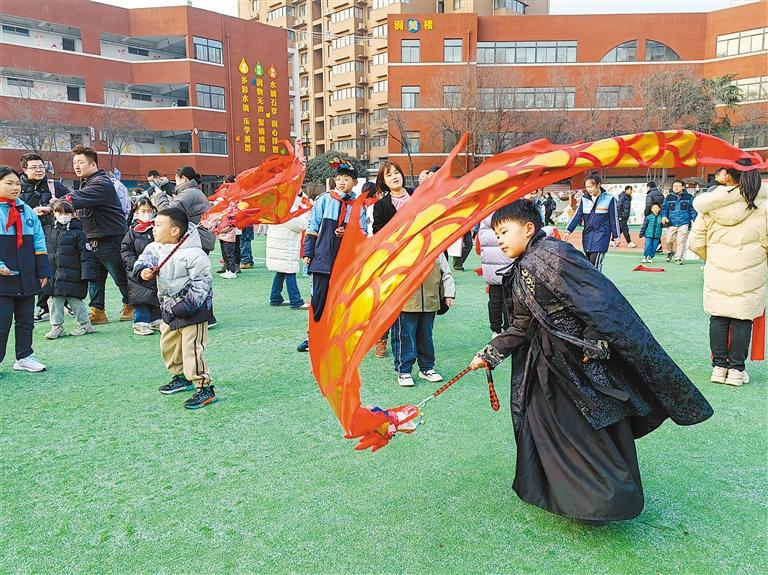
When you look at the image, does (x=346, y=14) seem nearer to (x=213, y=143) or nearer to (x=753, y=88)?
(x=213, y=143)

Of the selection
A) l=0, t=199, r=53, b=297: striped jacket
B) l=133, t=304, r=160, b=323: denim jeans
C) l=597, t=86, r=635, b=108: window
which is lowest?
l=133, t=304, r=160, b=323: denim jeans

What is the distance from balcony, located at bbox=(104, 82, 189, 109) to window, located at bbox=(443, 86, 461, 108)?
1772 cm

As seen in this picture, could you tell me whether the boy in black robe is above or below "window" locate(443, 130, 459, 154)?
below

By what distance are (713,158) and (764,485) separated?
1.96m

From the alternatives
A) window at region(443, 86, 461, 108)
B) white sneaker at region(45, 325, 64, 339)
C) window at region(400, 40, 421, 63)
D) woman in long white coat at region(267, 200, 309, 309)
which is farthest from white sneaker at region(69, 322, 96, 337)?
window at region(400, 40, 421, 63)

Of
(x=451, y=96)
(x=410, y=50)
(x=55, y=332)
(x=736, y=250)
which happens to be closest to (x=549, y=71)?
(x=451, y=96)

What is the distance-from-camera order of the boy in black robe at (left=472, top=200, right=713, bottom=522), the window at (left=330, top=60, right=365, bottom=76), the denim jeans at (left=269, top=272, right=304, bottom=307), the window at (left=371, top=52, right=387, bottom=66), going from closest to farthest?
the boy in black robe at (left=472, top=200, right=713, bottom=522) < the denim jeans at (left=269, top=272, right=304, bottom=307) < the window at (left=371, top=52, right=387, bottom=66) < the window at (left=330, top=60, right=365, bottom=76)

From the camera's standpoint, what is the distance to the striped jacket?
17.3 ft

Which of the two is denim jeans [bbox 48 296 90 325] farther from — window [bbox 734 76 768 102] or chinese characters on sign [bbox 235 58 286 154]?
window [bbox 734 76 768 102]

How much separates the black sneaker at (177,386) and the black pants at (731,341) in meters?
4.54

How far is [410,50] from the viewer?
41406 mm

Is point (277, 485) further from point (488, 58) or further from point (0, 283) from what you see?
point (488, 58)

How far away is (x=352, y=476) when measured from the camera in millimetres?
3475

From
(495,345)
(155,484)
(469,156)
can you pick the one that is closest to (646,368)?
(495,345)
